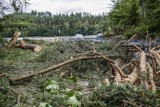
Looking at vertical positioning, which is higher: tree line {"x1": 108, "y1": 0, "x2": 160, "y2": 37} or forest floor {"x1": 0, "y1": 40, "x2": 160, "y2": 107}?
tree line {"x1": 108, "y1": 0, "x2": 160, "y2": 37}

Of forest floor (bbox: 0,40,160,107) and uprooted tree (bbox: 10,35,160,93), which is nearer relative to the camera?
forest floor (bbox: 0,40,160,107)

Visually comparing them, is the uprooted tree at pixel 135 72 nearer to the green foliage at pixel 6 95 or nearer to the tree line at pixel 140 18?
the green foliage at pixel 6 95

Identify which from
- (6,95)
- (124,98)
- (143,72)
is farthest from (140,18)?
(124,98)

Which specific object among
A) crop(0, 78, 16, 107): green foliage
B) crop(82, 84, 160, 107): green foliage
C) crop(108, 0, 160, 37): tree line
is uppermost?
crop(108, 0, 160, 37): tree line

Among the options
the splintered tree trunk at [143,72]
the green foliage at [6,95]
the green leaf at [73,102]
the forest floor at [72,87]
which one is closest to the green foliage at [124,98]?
the forest floor at [72,87]

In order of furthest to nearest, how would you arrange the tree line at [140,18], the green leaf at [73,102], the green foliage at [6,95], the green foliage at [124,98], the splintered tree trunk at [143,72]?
the tree line at [140,18] → the splintered tree trunk at [143,72] → the green foliage at [6,95] → the green foliage at [124,98] → the green leaf at [73,102]

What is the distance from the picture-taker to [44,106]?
14.3 ft

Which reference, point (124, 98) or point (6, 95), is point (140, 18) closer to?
point (6, 95)

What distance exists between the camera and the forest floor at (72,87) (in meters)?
4.57

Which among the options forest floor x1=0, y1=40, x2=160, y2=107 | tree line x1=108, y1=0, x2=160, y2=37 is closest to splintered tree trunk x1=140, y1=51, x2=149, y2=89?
forest floor x1=0, y1=40, x2=160, y2=107

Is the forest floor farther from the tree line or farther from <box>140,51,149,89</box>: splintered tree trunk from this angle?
the tree line

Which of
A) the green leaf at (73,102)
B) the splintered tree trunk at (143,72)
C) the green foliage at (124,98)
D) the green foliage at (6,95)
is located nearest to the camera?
the green leaf at (73,102)

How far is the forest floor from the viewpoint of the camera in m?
4.57

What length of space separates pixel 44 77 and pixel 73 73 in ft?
3.63
